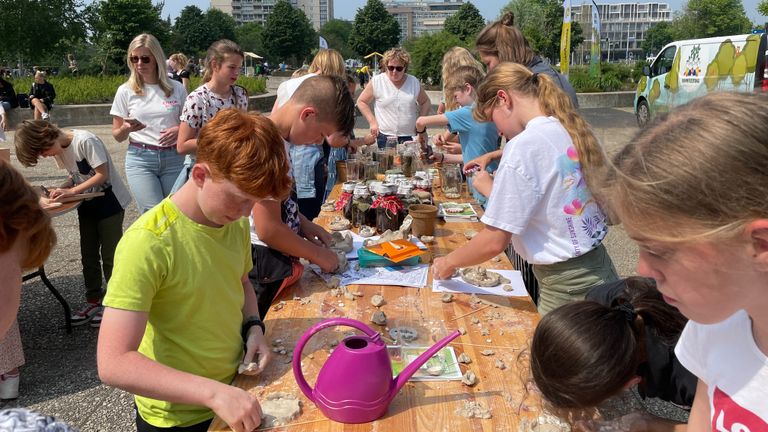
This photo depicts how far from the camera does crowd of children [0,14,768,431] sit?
0.82 metres

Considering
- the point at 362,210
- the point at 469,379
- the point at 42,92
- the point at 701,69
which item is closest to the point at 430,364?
the point at 469,379

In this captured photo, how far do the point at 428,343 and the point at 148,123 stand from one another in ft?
10.8

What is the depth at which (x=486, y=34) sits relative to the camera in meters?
3.85

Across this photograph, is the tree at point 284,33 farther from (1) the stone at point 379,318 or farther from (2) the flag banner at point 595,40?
(1) the stone at point 379,318

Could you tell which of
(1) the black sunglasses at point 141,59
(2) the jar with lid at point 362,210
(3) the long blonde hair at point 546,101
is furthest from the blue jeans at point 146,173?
(3) the long blonde hair at point 546,101

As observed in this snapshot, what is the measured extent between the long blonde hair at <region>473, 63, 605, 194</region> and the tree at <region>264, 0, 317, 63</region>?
63283 millimetres

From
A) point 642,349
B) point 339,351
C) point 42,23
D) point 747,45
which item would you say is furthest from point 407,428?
point 42,23

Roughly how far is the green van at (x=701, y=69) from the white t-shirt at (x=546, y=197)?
820cm

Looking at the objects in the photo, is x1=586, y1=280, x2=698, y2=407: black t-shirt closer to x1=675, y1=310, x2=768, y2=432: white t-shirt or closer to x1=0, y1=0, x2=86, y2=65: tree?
x1=675, y1=310, x2=768, y2=432: white t-shirt

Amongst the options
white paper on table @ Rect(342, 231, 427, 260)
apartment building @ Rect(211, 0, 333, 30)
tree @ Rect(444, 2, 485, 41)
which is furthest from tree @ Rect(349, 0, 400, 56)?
apartment building @ Rect(211, 0, 333, 30)

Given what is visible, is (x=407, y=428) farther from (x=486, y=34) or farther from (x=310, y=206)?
(x=486, y=34)

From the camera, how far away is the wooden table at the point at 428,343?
137cm

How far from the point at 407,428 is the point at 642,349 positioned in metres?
0.64

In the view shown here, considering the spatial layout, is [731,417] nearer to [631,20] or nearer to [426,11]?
[631,20]
